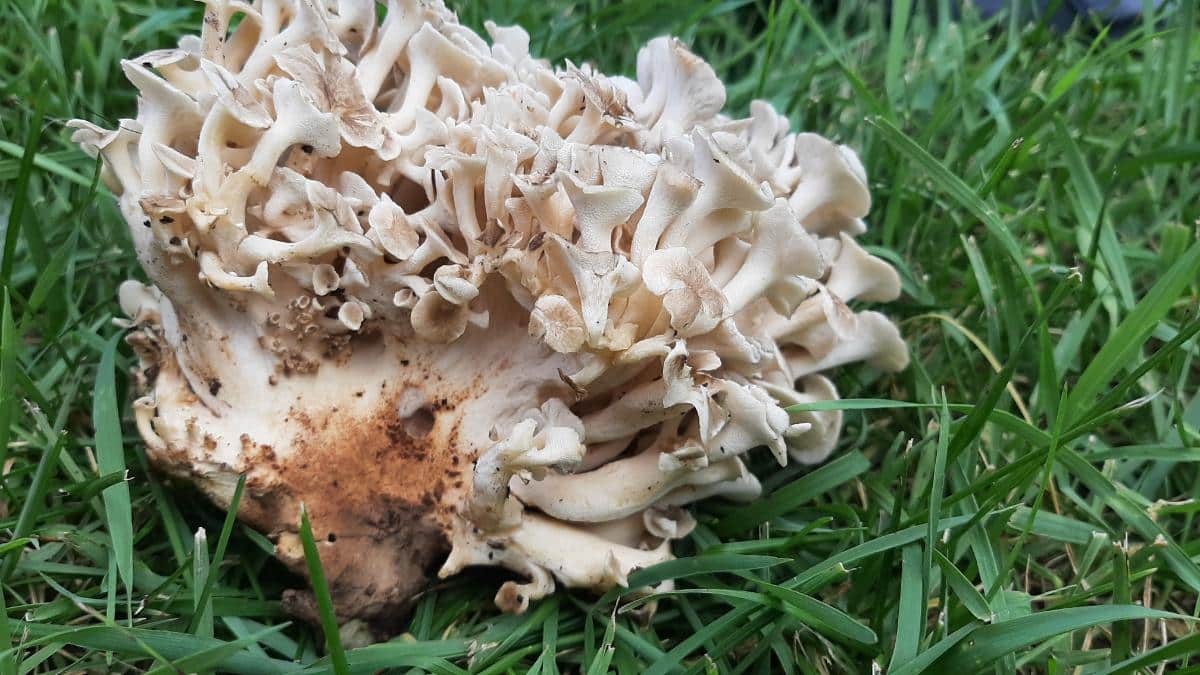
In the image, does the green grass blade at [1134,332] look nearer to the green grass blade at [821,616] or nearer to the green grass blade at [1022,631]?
the green grass blade at [1022,631]

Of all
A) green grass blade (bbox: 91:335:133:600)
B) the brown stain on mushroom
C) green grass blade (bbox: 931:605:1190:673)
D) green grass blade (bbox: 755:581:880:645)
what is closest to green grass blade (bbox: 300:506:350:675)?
the brown stain on mushroom

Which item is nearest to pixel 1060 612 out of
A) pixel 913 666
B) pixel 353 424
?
pixel 913 666

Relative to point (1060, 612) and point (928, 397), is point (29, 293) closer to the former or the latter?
point (928, 397)

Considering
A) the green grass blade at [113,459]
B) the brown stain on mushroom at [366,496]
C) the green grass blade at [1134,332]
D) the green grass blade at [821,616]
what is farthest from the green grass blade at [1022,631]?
the green grass blade at [113,459]

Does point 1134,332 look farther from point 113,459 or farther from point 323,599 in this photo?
point 113,459

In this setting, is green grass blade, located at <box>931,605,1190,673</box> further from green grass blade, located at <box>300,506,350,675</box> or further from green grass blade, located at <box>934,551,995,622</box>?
green grass blade, located at <box>300,506,350,675</box>

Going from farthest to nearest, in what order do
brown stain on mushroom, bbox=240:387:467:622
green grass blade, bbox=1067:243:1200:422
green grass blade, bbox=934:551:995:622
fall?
1. green grass blade, bbox=1067:243:1200:422
2. brown stain on mushroom, bbox=240:387:467:622
3. green grass blade, bbox=934:551:995:622

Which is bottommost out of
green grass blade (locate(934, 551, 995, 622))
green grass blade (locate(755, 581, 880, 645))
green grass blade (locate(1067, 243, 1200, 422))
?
green grass blade (locate(755, 581, 880, 645))
